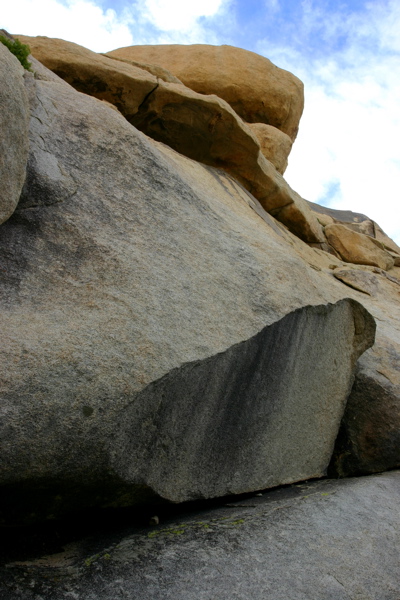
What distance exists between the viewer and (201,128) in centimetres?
1212

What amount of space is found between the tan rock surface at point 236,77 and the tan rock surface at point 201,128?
6.66m

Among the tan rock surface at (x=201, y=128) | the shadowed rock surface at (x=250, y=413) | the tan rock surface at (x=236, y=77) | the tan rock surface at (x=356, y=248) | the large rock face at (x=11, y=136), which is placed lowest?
the shadowed rock surface at (x=250, y=413)

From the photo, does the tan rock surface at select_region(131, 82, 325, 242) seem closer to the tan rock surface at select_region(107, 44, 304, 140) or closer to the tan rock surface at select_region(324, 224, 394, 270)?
the tan rock surface at select_region(324, 224, 394, 270)

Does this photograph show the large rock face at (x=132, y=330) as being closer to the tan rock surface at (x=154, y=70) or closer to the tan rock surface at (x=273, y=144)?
the tan rock surface at (x=154, y=70)

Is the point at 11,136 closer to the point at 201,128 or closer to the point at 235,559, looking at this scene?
the point at 235,559

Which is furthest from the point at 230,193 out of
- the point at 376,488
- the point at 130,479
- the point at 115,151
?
the point at 130,479

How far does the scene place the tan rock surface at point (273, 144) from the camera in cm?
1733

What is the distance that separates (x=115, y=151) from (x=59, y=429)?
432 centimetres

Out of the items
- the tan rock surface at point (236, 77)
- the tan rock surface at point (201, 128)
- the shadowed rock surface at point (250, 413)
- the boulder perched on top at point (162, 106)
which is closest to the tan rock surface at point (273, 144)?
the tan rock surface at point (236, 77)

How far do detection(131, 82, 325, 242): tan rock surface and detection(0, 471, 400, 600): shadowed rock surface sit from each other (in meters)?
8.95

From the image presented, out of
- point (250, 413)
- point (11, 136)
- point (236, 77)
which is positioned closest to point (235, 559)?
point (250, 413)

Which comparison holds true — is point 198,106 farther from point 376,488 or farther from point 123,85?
point 376,488

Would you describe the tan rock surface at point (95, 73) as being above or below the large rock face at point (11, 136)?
above

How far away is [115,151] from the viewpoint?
716 cm
